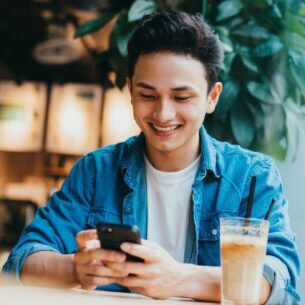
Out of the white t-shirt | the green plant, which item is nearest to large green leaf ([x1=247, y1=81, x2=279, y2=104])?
the green plant

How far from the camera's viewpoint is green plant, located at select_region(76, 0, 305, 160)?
8.21 feet

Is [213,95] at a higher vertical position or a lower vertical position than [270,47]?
lower

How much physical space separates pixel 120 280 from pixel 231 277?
0.30m

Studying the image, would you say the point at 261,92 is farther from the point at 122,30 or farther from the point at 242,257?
the point at 242,257

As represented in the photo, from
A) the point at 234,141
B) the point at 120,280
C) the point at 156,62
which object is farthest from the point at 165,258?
the point at 234,141

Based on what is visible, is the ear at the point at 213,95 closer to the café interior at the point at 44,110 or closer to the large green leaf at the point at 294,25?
the large green leaf at the point at 294,25

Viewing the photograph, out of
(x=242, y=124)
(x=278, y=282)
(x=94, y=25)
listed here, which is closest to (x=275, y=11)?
(x=242, y=124)

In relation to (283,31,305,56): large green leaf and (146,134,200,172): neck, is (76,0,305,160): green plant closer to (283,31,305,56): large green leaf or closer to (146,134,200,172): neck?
(283,31,305,56): large green leaf

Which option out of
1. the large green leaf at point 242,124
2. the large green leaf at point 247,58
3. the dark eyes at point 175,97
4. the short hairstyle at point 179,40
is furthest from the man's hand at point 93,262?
the large green leaf at point 247,58

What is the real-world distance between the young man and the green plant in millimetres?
537

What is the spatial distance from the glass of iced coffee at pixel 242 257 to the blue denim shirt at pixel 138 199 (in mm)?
367

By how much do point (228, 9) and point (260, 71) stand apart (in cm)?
31

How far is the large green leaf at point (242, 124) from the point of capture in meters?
2.53

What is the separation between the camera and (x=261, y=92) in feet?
8.30
